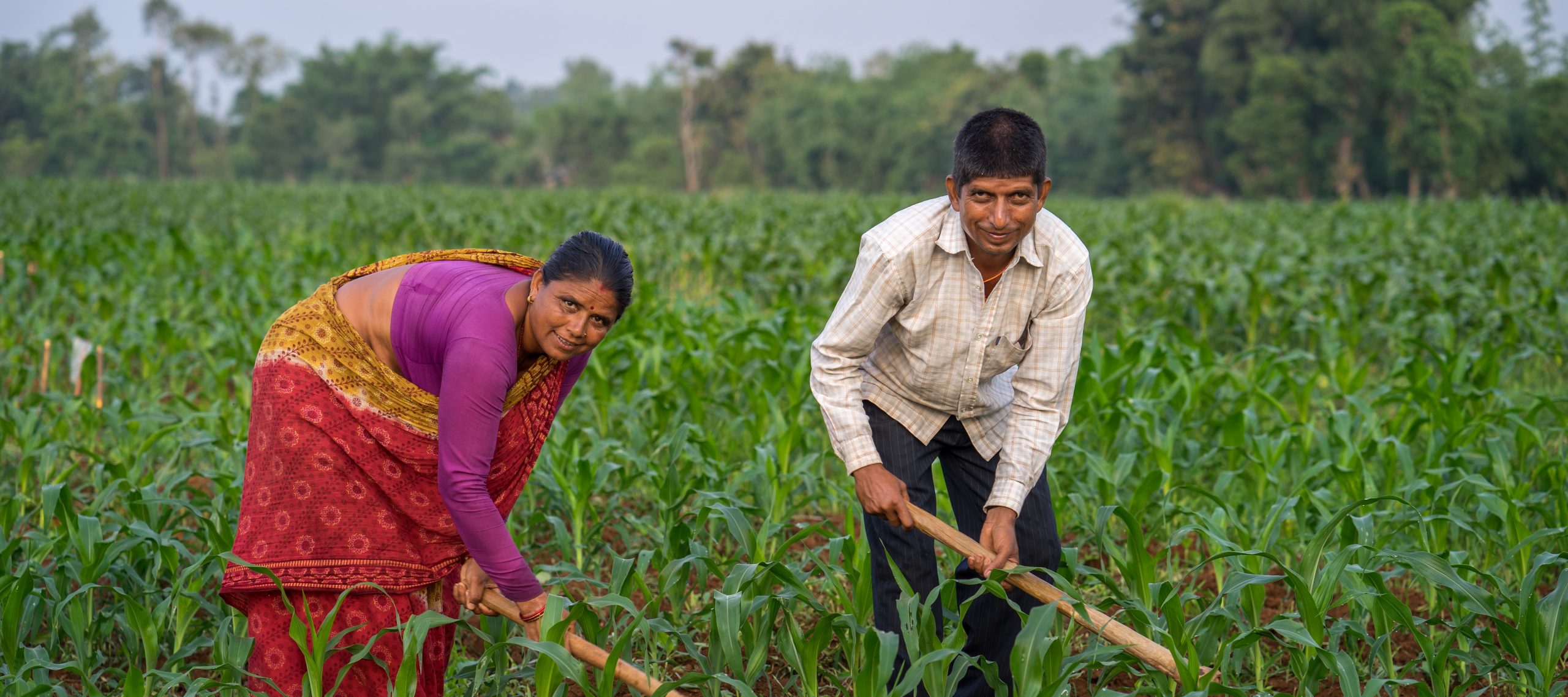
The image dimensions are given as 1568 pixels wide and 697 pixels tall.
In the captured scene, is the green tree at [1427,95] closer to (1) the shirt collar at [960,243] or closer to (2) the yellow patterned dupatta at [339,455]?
(1) the shirt collar at [960,243]

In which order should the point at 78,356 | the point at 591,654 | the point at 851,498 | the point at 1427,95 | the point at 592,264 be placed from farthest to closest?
the point at 1427,95 → the point at 78,356 → the point at 851,498 → the point at 591,654 → the point at 592,264

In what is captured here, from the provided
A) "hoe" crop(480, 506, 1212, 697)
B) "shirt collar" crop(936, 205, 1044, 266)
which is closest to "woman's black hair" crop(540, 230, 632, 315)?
"shirt collar" crop(936, 205, 1044, 266)

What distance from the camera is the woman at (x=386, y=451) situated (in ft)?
7.69

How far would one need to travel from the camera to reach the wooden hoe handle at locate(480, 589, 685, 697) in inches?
95.1

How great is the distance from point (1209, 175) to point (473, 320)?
48383 mm

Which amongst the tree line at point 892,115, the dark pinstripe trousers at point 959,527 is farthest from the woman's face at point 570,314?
the tree line at point 892,115

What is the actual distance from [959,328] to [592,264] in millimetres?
810

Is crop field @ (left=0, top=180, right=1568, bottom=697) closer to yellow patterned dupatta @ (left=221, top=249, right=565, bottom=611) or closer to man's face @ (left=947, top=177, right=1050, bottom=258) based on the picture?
yellow patterned dupatta @ (left=221, top=249, right=565, bottom=611)

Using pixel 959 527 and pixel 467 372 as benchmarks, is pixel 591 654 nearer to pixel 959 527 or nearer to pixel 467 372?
pixel 467 372

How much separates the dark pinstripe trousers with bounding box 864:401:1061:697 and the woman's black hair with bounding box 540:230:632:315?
0.73 meters

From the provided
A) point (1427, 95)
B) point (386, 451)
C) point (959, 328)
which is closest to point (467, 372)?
point (386, 451)

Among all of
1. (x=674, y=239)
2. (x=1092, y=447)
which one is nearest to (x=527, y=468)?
(x=1092, y=447)

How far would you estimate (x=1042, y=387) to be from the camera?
2523mm

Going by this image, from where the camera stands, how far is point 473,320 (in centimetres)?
229
